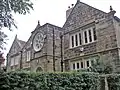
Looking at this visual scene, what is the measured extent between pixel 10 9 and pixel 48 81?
5250 mm

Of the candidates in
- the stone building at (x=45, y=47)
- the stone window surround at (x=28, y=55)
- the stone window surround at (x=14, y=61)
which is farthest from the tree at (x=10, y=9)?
the stone window surround at (x=14, y=61)

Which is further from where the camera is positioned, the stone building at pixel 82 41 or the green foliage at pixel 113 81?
the stone building at pixel 82 41

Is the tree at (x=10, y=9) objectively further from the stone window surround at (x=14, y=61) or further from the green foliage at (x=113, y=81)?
the stone window surround at (x=14, y=61)

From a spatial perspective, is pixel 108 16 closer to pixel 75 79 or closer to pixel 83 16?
pixel 83 16

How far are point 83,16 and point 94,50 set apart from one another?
15.3ft

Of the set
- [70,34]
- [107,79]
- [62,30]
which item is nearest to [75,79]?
[107,79]

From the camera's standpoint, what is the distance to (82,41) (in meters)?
17.9

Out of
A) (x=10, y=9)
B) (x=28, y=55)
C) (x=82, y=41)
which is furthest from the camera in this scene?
(x=28, y=55)

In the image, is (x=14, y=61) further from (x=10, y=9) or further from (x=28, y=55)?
(x=10, y=9)

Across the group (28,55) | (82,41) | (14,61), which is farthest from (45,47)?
(14,61)

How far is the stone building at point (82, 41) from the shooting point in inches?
603

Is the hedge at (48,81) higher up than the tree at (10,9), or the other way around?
the tree at (10,9)

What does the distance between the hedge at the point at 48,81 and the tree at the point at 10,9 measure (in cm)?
440

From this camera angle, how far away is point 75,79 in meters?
9.73
